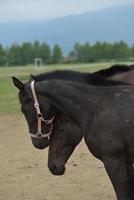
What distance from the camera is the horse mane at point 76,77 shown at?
5.64 metres

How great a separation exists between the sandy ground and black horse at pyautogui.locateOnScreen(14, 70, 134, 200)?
191 centimetres

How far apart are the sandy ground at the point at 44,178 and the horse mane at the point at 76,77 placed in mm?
2144

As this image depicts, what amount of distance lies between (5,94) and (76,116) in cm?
1743

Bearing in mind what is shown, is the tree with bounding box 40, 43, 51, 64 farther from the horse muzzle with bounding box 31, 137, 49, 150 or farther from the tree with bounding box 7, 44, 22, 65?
the horse muzzle with bounding box 31, 137, 49, 150

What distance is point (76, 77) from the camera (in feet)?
18.9

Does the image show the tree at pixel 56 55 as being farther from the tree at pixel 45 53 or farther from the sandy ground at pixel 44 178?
the sandy ground at pixel 44 178

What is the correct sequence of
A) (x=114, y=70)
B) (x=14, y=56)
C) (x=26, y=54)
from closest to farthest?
(x=114, y=70)
(x=26, y=54)
(x=14, y=56)

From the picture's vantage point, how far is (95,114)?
534 cm

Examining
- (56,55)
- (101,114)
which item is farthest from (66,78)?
(56,55)

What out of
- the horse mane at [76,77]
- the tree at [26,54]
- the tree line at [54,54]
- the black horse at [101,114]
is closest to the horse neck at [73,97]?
the black horse at [101,114]

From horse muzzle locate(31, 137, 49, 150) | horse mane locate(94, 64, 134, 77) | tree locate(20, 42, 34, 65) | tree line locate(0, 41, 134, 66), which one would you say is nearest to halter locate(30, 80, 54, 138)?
horse muzzle locate(31, 137, 49, 150)

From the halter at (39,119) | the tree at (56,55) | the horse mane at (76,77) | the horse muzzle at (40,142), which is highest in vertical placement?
the horse mane at (76,77)

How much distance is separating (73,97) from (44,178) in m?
3.12

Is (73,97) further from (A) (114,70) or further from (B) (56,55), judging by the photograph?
(B) (56,55)
